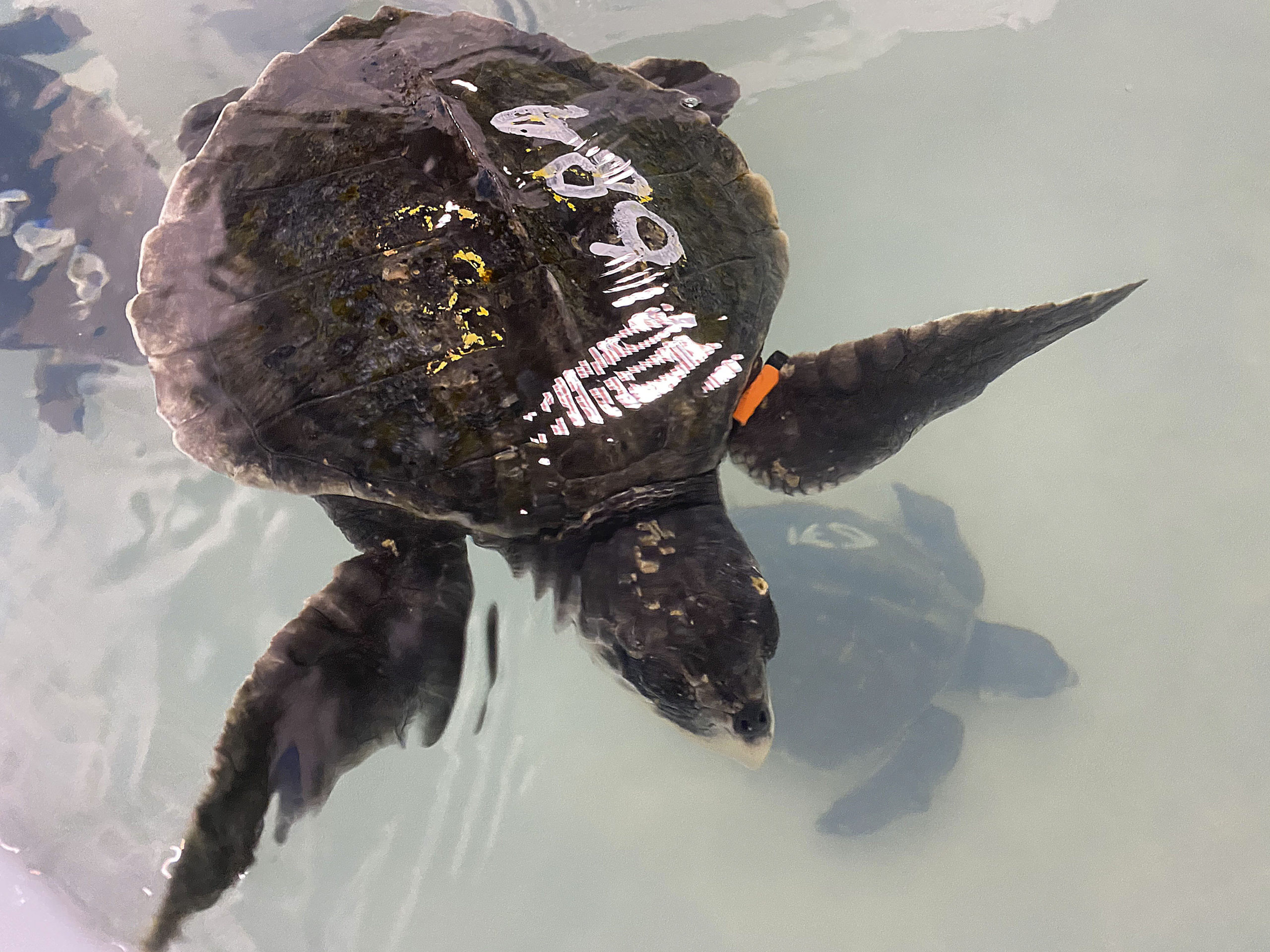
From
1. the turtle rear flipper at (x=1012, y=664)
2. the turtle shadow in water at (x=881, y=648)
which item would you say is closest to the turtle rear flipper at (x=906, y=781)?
the turtle shadow in water at (x=881, y=648)

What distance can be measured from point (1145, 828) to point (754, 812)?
116 centimetres

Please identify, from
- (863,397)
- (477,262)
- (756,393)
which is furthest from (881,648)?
(477,262)

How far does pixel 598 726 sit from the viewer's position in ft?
7.70

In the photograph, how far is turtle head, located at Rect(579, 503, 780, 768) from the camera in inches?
58.5

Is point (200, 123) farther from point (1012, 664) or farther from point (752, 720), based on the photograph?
point (1012, 664)

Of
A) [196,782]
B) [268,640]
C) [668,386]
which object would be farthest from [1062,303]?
[196,782]

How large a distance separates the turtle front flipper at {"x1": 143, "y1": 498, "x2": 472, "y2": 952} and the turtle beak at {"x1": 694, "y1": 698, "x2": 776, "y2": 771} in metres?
0.67

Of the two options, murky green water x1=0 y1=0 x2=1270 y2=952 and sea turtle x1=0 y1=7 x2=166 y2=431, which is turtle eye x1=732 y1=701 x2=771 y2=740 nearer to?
murky green water x1=0 y1=0 x2=1270 y2=952

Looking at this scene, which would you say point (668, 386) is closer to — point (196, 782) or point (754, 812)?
point (754, 812)

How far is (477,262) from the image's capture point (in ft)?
4.49

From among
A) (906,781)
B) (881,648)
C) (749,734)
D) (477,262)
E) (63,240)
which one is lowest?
(906,781)

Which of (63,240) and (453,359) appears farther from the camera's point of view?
(63,240)

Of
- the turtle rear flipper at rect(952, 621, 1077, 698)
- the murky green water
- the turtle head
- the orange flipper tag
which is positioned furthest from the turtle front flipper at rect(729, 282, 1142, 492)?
the turtle rear flipper at rect(952, 621, 1077, 698)

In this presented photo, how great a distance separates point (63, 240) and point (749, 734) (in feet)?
8.76
